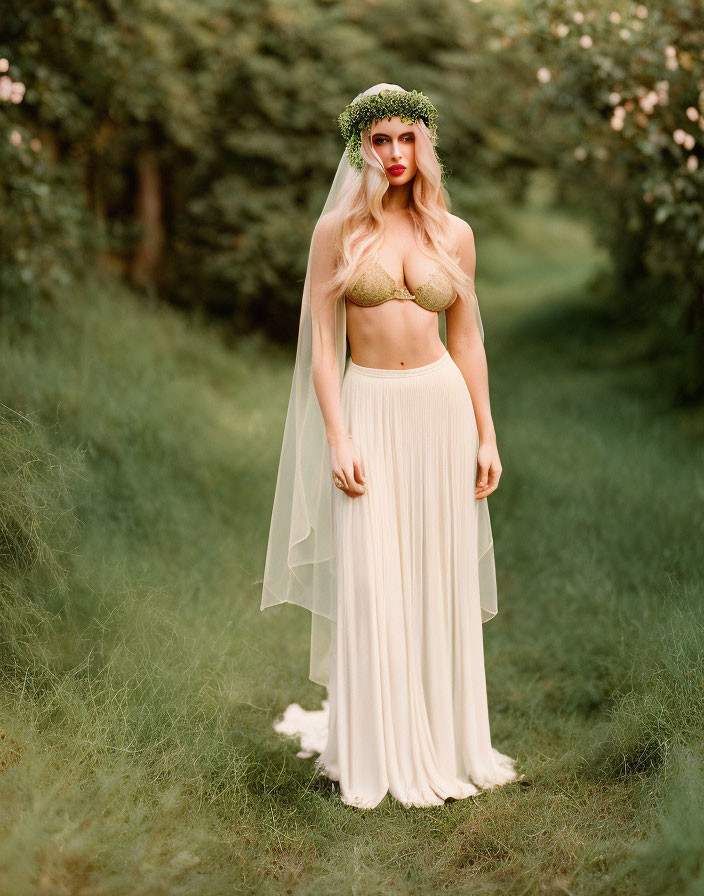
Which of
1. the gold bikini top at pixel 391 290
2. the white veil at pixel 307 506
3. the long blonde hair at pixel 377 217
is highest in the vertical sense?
the long blonde hair at pixel 377 217

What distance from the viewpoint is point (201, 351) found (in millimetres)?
8727

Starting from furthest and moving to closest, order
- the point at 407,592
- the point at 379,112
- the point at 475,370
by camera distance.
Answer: the point at 475,370 < the point at 407,592 < the point at 379,112

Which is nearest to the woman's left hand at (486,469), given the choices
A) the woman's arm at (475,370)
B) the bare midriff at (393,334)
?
the woman's arm at (475,370)

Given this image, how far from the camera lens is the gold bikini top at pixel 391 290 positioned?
3.29m

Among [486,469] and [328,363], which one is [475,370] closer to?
[486,469]

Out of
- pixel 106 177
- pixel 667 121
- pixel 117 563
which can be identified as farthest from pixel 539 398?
pixel 117 563

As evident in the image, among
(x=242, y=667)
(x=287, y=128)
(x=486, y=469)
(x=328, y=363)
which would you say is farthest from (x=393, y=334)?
(x=287, y=128)

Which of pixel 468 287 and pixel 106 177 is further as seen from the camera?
pixel 106 177

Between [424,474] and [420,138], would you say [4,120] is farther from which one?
[424,474]

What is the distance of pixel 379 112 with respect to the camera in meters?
3.25

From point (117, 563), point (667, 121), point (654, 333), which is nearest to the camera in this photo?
point (117, 563)

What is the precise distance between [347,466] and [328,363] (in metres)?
0.39

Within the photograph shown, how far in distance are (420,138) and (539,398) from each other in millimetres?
6299

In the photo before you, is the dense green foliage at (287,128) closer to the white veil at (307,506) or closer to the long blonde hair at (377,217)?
the long blonde hair at (377,217)
